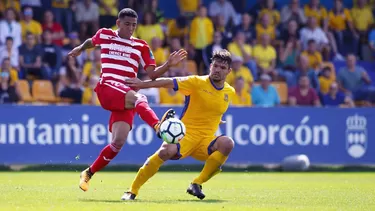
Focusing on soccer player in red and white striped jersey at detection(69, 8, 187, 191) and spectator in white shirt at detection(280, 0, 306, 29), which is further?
spectator in white shirt at detection(280, 0, 306, 29)

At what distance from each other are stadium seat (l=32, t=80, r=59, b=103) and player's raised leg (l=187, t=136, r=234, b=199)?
9.24 metres

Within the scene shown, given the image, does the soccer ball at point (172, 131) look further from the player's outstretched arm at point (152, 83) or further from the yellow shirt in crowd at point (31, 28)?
the yellow shirt in crowd at point (31, 28)

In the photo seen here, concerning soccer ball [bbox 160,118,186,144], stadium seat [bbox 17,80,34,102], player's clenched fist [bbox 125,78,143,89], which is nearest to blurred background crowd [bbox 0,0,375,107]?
stadium seat [bbox 17,80,34,102]

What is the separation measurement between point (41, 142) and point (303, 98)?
6.12 meters

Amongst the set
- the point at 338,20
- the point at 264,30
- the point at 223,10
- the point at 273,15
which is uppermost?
the point at 223,10

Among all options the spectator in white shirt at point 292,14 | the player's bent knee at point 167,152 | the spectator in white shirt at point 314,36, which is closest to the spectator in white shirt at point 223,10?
the spectator in white shirt at point 292,14

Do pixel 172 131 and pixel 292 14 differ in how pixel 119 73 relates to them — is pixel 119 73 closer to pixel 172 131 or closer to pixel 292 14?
pixel 172 131

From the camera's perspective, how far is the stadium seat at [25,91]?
19022mm

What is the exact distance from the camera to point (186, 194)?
455 inches

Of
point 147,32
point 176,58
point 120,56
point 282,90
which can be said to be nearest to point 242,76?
point 282,90

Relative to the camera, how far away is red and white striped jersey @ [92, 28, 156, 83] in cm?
1095

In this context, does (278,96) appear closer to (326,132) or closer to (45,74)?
(326,132)

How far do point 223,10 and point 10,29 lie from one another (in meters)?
5.44

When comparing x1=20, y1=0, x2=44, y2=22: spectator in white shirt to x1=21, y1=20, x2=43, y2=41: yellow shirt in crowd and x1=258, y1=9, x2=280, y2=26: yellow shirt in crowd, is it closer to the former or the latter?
x1=21, y1=20, x2=43, y2=41: yellow shirt in crowd
